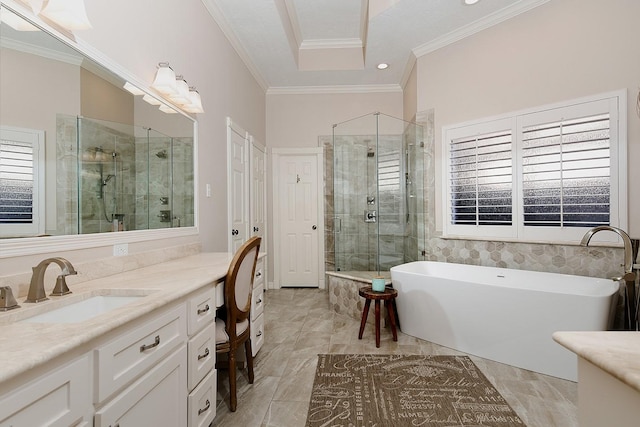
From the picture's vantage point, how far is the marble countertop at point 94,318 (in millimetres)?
708

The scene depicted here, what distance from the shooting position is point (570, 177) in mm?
2664

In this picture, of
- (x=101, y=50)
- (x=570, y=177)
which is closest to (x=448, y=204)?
(x=570, y=177)

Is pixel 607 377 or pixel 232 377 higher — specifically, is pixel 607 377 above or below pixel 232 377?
above

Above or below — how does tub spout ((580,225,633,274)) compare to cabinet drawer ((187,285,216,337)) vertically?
above

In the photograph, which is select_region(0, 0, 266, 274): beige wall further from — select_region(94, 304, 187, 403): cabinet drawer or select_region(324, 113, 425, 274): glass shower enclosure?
select_region(324, 113, 425, 274): glass shower enclosure

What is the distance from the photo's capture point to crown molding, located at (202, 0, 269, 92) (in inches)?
111

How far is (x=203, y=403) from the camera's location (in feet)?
5.09

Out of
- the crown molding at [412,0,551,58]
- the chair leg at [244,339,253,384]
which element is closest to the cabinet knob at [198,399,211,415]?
the chair leg at [244,339,253,384]

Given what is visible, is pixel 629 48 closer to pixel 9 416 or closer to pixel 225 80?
pixel 225 80

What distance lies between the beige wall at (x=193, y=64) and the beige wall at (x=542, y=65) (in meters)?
2.16

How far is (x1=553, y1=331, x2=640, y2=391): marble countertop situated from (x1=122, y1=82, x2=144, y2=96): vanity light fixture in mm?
2213

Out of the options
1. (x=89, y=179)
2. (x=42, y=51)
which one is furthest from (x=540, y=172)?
(x=42, y=51)

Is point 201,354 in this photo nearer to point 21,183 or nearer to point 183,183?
point 21,183

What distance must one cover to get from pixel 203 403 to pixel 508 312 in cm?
214
